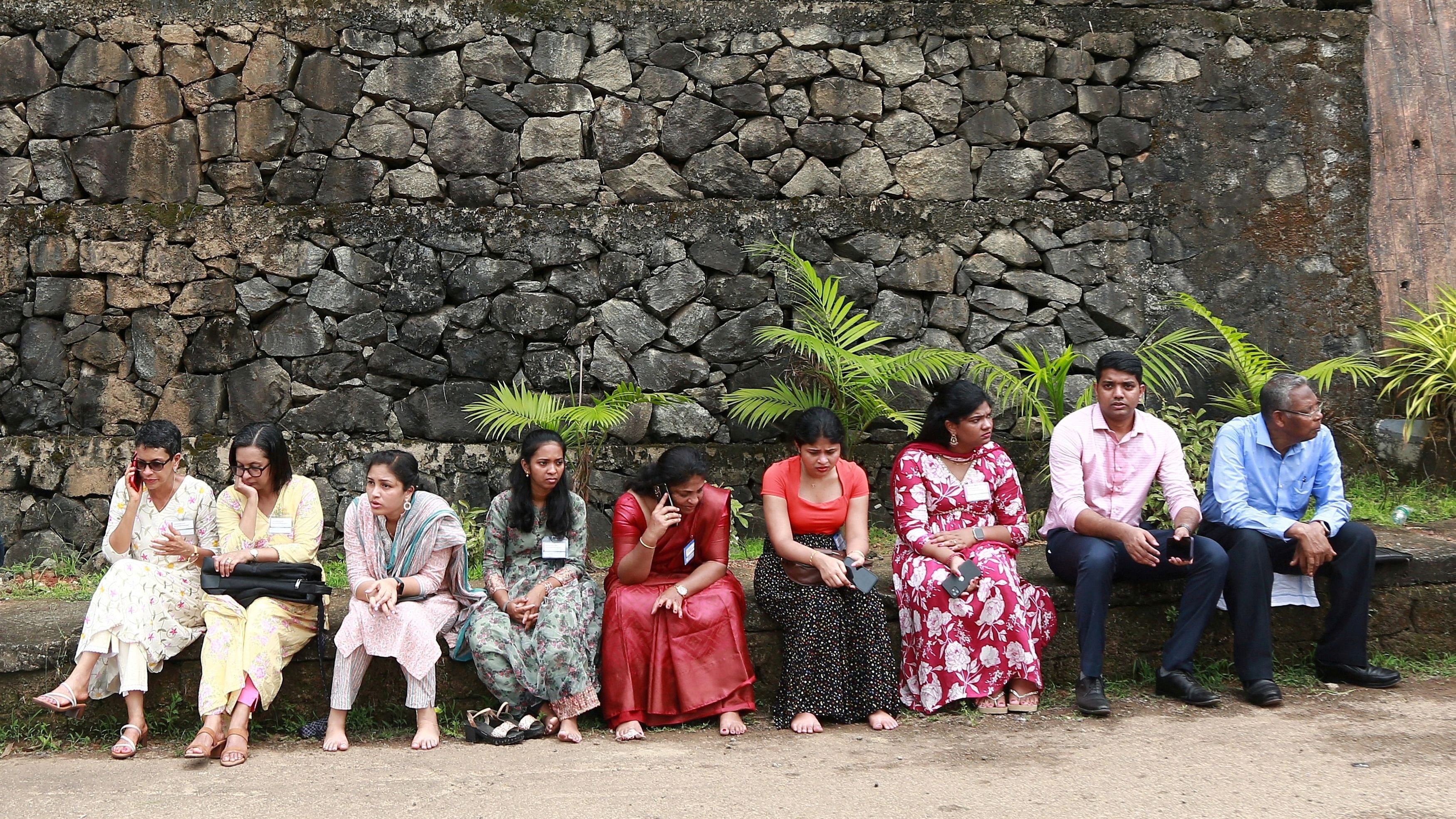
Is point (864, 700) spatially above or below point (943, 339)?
below

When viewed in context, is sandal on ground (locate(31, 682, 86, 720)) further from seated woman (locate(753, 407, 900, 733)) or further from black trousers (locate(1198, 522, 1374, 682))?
black trousers (locate(1198, 522, 1374, 682))

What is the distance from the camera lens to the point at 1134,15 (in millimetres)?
6051

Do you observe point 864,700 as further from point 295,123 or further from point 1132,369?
point 295,123

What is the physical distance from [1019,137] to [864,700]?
11.1ft

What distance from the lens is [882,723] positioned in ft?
13.0

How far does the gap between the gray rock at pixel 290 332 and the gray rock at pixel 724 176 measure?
2062 millimetres

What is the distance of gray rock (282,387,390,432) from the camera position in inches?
228

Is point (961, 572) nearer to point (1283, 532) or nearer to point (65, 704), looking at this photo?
point (1283, 532)

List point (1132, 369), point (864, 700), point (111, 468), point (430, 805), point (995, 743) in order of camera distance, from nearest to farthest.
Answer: point (430, 805) → point (995, 743) → point (864, 700) → point (1132, 369) → point (111, 468)

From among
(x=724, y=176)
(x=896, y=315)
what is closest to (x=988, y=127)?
(x=896, y=315)

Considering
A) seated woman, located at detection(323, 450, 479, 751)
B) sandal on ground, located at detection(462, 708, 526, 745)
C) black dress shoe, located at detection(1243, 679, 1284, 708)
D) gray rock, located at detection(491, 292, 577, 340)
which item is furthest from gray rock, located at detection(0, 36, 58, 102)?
black dress shoe, located at detection(1243, 679, 1284, 708)

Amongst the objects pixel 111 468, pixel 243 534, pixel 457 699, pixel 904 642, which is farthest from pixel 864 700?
pixel 111 468

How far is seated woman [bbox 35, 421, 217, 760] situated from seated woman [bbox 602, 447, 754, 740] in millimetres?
1526

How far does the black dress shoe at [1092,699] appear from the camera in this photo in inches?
158
